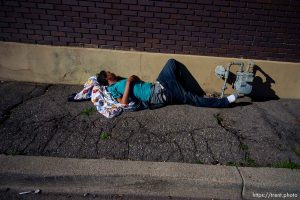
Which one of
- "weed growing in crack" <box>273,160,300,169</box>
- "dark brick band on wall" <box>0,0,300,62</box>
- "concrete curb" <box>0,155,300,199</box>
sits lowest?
"concrete curb" <box>0,155,300,199</box>

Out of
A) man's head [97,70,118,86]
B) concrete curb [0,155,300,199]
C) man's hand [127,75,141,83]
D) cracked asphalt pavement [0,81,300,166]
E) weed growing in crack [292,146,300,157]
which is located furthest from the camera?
man's head [97,70,118,86]

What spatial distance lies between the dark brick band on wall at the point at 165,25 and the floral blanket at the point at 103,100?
717 mm

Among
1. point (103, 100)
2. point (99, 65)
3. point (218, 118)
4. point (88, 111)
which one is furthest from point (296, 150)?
point (99, 65)

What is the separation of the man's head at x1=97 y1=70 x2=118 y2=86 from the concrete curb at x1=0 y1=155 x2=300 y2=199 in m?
1.71

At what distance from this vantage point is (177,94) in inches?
169

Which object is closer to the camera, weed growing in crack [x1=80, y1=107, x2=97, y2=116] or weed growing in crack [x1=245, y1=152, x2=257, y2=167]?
weed growing in crack [x1=245, y1=152, x2=257, y2=167]

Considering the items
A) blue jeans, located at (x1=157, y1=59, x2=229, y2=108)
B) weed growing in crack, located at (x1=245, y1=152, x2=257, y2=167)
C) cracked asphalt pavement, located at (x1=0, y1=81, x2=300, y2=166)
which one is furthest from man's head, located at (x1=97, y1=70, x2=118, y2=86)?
weed growing in crack, located at (x1=245, y1=152, x2=257, y2=167)

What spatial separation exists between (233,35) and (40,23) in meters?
3.09

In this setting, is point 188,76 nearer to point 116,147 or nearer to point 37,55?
point 116,147

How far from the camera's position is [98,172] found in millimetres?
2883

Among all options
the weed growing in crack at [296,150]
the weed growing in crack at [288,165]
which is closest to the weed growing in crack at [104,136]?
the weed growing in crack at [288,165]

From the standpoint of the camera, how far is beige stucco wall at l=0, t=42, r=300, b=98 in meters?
4.49

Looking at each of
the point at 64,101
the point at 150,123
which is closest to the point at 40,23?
the point at 64,101

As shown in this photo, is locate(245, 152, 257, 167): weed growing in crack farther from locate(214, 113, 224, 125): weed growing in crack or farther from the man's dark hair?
the man's dark hair
